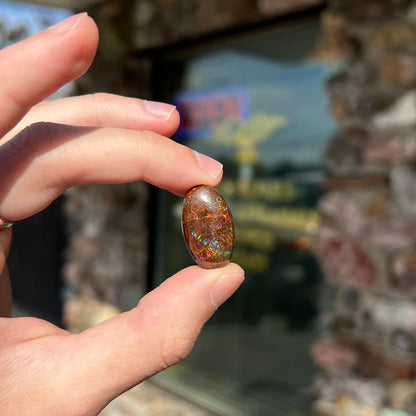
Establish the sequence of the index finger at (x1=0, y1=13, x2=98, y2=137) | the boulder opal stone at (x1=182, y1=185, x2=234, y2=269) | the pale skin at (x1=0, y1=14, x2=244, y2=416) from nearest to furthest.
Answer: the index finger at (x1=0, y1=13, x2=98, y2=137) → the pale skin at (x1=0, y1=14, x2=244, y2=416) → the boulder opal stone at (x1=182, y1=185, x2=234, y2=269)

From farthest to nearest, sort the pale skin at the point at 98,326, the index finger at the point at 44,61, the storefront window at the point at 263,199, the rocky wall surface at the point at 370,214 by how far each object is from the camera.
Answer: the storefront window at the point at 263,199
the rocky wall surface at the point at 370,214
the pale skin at the point at 98,326
the index finger at the point at 44,61

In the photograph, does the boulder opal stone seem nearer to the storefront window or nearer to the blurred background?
the blurred background

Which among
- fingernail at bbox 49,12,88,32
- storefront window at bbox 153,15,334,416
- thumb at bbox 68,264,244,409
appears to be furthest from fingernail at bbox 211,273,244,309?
storefront window at bbox 153,15,334,416

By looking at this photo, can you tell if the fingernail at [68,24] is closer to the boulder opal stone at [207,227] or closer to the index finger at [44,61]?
the index finger at [44,61]

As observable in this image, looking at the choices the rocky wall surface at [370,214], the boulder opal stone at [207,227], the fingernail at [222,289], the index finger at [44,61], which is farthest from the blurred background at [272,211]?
the index finger at [44,61]

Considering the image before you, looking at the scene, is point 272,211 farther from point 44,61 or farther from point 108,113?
point 44,61

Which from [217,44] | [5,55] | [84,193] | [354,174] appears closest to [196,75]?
[217,44]

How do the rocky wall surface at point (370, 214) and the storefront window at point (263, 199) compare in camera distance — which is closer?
the rocky wall surface at point (370, 214)
